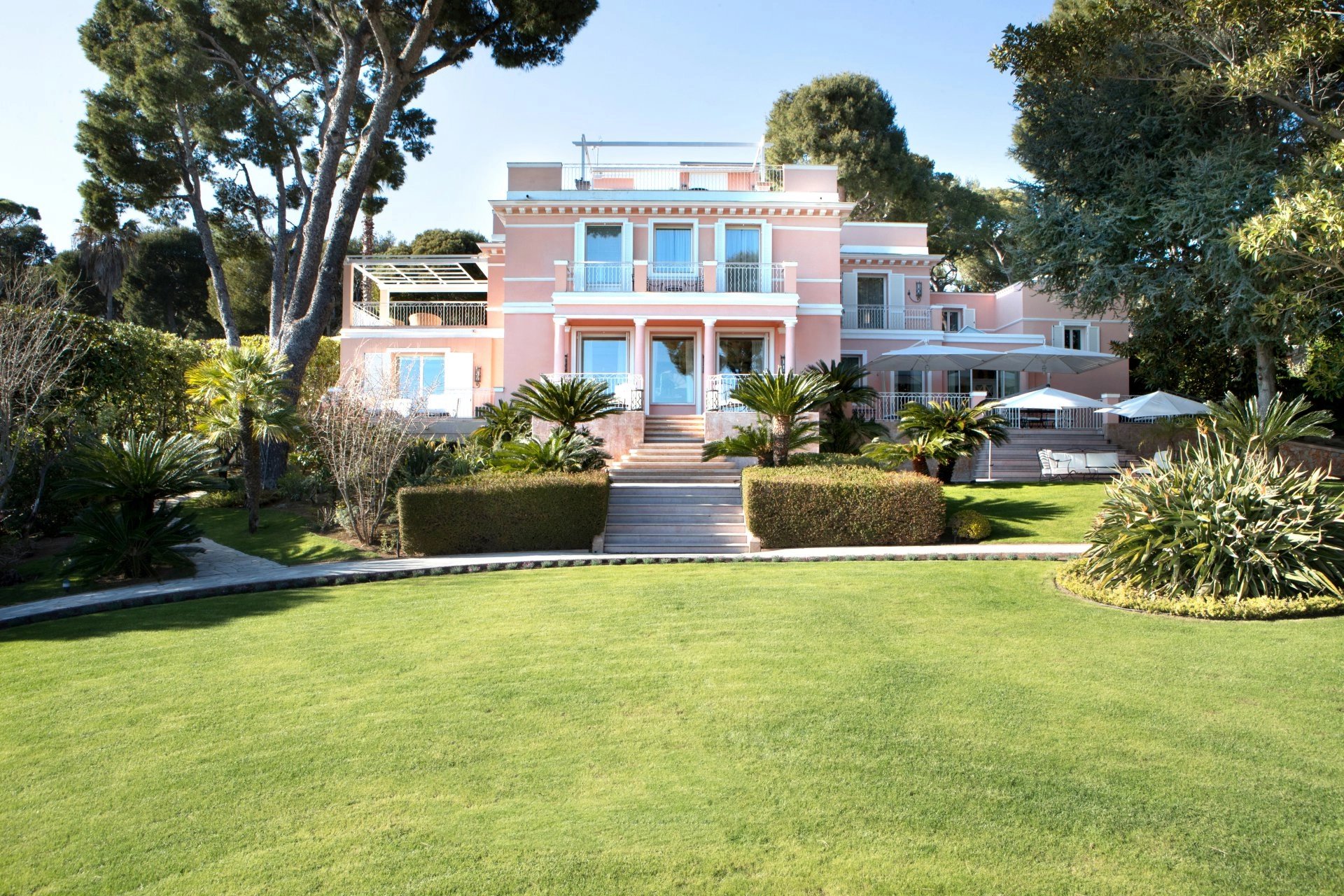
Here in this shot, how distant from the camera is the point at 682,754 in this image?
514cm

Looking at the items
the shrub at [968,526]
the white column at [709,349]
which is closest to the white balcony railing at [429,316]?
the white column at [709,349]

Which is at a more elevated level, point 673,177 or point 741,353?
point 673,177

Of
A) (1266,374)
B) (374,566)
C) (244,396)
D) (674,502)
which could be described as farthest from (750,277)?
(374,566)

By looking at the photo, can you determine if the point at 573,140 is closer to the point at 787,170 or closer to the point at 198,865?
the point at 787,170

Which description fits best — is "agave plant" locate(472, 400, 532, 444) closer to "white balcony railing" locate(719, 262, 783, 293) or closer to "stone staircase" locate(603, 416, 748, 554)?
"stone staircase" locate(603, 416, 748, 554)

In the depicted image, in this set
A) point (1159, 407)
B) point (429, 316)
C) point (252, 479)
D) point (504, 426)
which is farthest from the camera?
point (429, 316)

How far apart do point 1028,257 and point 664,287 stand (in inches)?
375

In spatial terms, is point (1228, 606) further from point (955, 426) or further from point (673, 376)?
point (673, 376)

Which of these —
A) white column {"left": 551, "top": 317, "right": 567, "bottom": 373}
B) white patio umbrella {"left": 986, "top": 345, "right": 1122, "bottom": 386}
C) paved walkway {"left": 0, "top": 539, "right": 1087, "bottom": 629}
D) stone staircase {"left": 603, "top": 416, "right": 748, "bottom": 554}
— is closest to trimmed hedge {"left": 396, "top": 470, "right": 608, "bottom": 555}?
paved walkway {"left": 0, "top": 539, "right": 1087, "bottom": 629}

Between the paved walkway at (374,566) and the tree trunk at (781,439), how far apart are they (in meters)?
3.01

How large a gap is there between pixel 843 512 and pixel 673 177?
15200 millimetres

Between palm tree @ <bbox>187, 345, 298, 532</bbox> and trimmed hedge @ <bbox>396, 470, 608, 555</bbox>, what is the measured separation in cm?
274

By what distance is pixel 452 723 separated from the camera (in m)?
5.70

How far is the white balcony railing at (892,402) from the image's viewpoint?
985 inches
